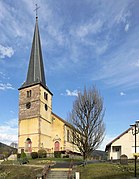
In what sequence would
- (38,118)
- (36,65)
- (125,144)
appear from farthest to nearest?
(36,65) < (38,118) < (125,144)

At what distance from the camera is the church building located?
44969 mm

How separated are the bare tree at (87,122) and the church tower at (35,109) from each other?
16182 millimetres

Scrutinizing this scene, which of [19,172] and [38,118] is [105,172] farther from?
[38,118]

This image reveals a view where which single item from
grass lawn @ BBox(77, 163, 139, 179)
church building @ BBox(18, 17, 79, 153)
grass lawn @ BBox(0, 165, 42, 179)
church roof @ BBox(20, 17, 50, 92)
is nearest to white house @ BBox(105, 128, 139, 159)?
church building @ BBox(18, 17, 79, 153)

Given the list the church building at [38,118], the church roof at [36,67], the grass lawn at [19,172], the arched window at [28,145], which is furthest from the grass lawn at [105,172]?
the church roof at [36,67]

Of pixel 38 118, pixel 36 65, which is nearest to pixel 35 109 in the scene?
pixel 38 118

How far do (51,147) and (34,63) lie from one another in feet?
58.1

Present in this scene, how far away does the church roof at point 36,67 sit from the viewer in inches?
1921

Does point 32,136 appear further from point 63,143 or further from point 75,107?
point 75,107

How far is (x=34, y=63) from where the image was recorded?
5059 centimetres

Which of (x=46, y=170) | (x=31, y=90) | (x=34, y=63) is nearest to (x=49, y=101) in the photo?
(x=31, y=90)

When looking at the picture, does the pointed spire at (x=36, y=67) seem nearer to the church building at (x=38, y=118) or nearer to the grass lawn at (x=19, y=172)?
the church building at (x=38, y=118)

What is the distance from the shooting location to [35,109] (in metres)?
46.0

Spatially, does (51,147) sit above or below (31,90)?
below
